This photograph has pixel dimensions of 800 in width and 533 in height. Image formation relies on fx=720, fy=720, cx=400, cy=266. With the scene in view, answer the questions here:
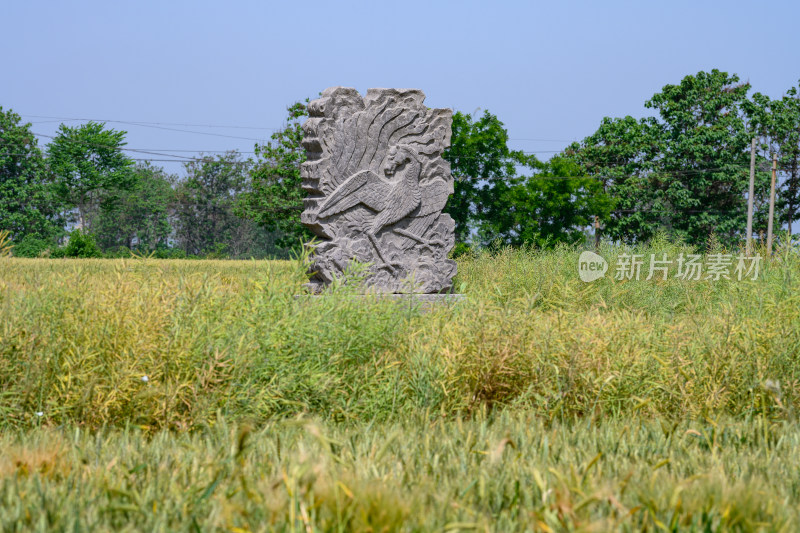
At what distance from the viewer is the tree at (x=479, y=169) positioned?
22.0m

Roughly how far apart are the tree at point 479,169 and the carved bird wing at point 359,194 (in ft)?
44.6

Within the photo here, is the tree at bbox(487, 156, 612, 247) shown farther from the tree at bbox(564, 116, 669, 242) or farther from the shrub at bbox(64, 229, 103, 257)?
the shrub at bbox(64, 229, 103, 257)

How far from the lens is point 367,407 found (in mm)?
3676

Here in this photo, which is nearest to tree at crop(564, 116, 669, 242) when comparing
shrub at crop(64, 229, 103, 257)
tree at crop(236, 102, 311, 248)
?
tree at crop(236, 102, 311, 248)

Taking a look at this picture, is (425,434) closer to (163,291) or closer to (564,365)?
(564,365)

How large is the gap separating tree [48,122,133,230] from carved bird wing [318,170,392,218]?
88.6ft

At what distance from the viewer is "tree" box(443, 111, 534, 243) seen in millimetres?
21969

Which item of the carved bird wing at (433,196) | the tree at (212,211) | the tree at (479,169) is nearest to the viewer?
the carved bird wing at (433,196)

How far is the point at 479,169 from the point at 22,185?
21149 mm

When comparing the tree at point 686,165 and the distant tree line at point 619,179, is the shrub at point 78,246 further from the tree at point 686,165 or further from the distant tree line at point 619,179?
the tree at point 686,165

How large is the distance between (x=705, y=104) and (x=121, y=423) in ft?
81.2

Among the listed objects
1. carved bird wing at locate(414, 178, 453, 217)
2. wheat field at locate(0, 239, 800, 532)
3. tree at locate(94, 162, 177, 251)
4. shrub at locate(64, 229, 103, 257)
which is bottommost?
wheat field at locate(0, 239, 800, 532)

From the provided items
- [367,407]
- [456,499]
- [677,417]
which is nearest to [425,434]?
[456,499]

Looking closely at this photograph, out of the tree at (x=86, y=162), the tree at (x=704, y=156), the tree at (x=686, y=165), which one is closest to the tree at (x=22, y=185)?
the tree at (x=86, y=162)
